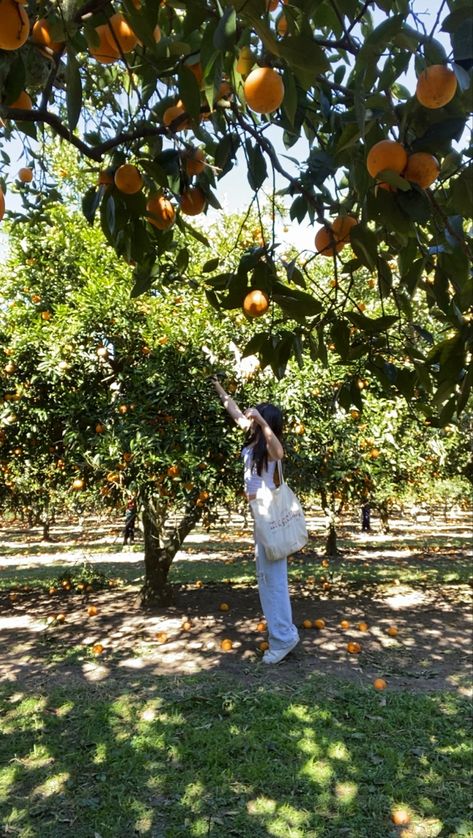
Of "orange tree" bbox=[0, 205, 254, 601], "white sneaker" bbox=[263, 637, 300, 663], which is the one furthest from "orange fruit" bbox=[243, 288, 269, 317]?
"white sneaker" bbox=[263, 637, 300, 663]

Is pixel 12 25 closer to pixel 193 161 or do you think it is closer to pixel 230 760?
pixel 193 161

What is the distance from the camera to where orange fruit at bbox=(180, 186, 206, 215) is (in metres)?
1.97

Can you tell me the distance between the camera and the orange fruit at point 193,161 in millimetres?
1855

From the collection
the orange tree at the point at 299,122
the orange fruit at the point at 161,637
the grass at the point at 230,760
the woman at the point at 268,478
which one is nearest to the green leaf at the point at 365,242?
the orange tree at the point at 299,122

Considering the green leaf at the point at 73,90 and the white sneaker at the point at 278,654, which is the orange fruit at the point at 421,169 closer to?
the green leaf at the point at 73,90

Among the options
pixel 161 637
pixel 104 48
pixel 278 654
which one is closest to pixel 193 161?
pixel 104 48

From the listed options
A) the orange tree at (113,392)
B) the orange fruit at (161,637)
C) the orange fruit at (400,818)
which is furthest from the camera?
the orange fruit at (161,637)

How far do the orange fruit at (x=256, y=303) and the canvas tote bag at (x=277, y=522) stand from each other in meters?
2.43

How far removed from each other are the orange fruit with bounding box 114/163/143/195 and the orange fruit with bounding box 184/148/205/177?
200 mm

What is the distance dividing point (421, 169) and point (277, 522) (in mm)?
3197

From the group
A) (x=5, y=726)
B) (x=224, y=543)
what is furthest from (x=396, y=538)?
(x=5, y=726)

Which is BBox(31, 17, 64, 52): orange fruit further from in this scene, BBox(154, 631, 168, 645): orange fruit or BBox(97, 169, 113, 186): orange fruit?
BBox(154, 631, 168, 645): orange fruit

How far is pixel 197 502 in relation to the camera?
17.6 feet

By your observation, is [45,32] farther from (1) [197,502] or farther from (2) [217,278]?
(1) [197,502]
